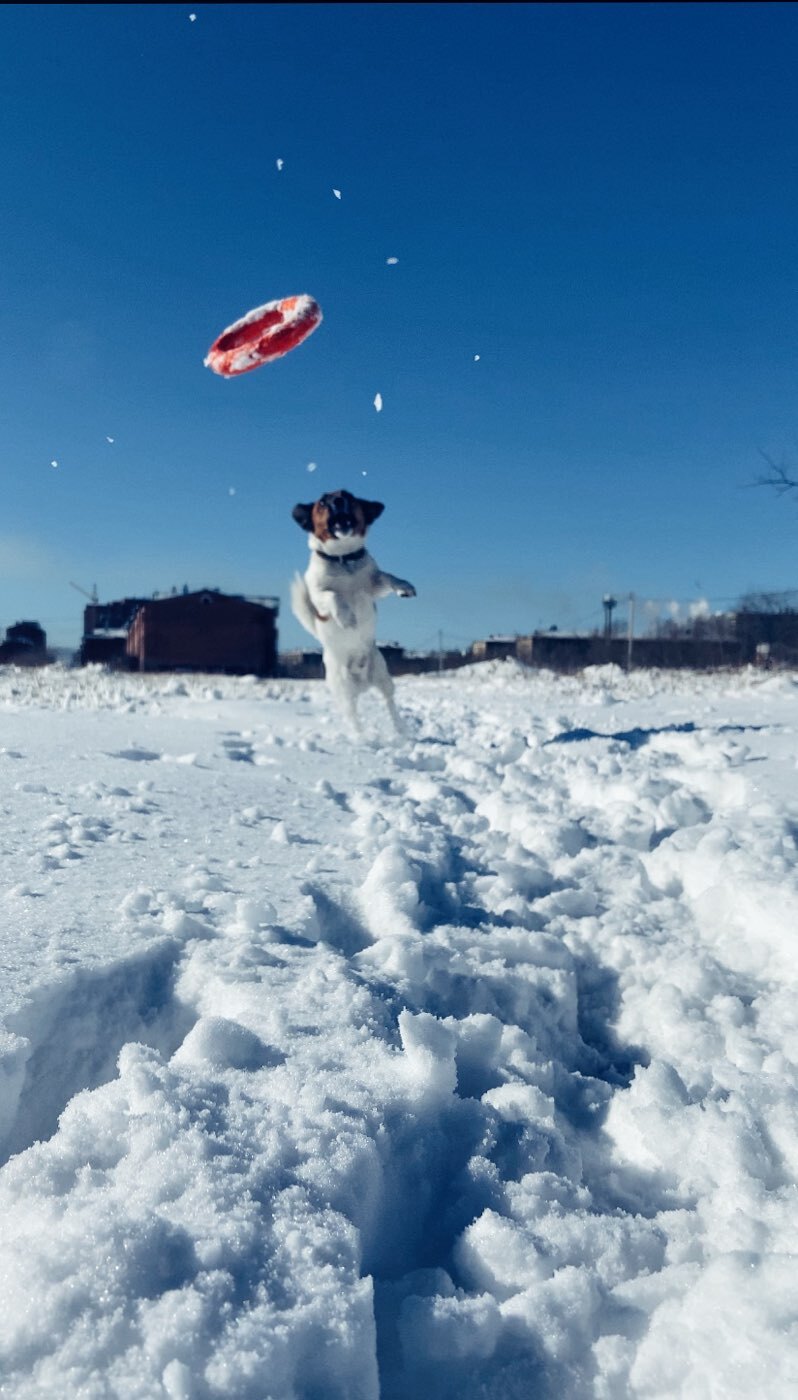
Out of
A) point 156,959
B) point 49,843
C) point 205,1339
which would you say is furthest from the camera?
point 49,843

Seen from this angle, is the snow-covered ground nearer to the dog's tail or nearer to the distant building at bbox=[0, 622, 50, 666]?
the dog's tail

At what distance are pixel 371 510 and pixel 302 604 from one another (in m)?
0.77

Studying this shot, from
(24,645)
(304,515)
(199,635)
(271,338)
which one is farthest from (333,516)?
(24,645)

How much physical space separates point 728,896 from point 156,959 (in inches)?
67.0

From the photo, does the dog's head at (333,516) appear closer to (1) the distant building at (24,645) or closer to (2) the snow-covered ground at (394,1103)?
(2) the snow-covered ground at (394,1103)

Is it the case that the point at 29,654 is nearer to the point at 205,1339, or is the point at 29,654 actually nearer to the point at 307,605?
the point at 307,605

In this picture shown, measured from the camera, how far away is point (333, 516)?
5.73 m

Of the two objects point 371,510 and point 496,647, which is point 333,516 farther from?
point 496,647

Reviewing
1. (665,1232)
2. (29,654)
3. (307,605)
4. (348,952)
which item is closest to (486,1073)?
(665,1232)

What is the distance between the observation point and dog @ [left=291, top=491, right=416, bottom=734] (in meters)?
5.78

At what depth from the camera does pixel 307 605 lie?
19.7 ft

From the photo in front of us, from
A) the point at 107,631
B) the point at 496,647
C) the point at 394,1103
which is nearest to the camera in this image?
the point at 394,1103

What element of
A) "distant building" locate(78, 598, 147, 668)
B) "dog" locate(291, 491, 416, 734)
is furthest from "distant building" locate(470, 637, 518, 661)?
"dog" locate(291, 491, 416, 734)

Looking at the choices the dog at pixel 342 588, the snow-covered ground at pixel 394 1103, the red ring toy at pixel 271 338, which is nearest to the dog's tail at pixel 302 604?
the dog at pixel 342 588
